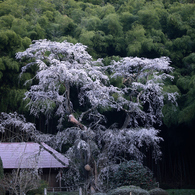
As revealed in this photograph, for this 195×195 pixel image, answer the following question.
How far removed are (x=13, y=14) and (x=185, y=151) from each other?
875 cm

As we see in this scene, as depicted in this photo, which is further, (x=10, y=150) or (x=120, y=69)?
(x=10, y=150)

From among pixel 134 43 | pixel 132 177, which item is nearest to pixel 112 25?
pixel 134 43

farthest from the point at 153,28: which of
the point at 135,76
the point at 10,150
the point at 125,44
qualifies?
the point at 10,150

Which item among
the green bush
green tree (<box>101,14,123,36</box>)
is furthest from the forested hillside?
the green bush

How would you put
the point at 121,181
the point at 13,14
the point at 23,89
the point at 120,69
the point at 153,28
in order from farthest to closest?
the point at 13,14
the point at 153,28
the point at 23,89
the point at 120,69
the point at 121,181

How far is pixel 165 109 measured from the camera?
8.76 metres

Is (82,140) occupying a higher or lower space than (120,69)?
lower

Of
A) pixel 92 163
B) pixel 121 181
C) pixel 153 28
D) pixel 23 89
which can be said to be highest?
pixel 153 28

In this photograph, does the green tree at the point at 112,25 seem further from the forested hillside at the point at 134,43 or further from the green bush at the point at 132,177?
the green bush at the point at 132,177

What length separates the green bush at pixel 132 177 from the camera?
21.3 ft

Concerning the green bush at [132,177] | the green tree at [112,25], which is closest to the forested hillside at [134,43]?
the green tree at [112,25]

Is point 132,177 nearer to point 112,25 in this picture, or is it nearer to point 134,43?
point 134,43

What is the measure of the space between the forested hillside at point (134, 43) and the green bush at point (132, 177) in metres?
2.43

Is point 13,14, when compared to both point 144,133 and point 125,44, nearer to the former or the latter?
point 125,44
